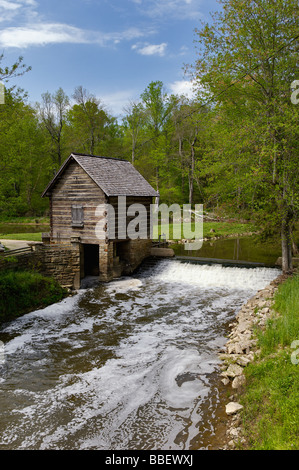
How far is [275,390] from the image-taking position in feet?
20.4

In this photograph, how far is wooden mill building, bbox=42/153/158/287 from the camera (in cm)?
1789

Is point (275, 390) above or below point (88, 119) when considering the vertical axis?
below

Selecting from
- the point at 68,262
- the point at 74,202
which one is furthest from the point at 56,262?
the point at 74,202

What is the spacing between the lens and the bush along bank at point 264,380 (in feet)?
17.6

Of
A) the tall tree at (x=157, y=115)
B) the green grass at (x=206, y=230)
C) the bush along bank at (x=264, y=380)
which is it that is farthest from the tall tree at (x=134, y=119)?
the bush along bank at (x=264, y=380)

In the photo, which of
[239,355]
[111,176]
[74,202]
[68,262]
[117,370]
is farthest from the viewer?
[111,176]

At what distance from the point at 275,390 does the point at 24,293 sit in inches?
439

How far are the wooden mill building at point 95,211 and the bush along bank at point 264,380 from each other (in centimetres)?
949

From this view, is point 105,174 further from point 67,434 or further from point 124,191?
point 67,434

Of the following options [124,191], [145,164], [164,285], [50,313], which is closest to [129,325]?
[50,313]

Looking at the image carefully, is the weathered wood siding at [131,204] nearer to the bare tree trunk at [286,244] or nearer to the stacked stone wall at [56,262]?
the stacked stone wall at [56,262]

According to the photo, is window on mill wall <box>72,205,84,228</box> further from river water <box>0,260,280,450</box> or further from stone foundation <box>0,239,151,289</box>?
river water <box>0,260,280,450</box>

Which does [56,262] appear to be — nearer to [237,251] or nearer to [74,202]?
[74,202]

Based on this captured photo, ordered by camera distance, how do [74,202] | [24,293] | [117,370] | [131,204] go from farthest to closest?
[131,204] → [74,202] → [24,293] → [117,370]
